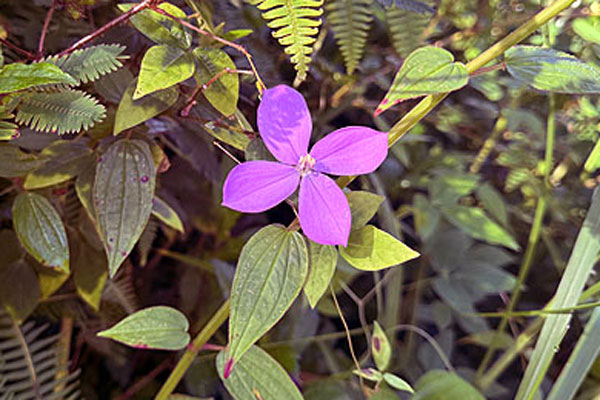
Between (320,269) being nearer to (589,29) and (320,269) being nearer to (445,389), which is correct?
(445,389)

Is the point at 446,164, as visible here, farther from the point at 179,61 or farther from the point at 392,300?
the point at 179,61

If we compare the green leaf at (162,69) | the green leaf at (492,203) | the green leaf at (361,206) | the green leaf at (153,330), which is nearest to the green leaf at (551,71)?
the green leaf at (361,206)

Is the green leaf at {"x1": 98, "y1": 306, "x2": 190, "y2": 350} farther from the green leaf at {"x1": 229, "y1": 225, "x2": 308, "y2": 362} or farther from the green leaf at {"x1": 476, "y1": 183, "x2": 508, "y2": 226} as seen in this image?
the green leaf at {"x1": 476, "y1": 183, "x2": 508, "y2": 226}

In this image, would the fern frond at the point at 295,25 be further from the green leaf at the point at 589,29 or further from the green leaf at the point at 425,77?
the green leaf at the point at 589,29

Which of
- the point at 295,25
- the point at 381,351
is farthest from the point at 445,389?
the point at 295,25

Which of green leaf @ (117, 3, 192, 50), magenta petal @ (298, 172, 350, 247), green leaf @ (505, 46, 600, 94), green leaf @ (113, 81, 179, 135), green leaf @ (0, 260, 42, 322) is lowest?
green leaf @ (0, 260, 42, 322)

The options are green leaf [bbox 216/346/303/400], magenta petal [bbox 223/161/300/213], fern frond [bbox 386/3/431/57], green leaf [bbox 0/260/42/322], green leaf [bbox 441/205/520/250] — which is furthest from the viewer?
green leaf [bbox 441/205/520/250]

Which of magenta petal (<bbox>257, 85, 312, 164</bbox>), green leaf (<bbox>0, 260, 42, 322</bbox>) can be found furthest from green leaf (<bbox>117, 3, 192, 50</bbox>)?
green leaf (<bbox>0, 260, 42, 322</bbox>)
